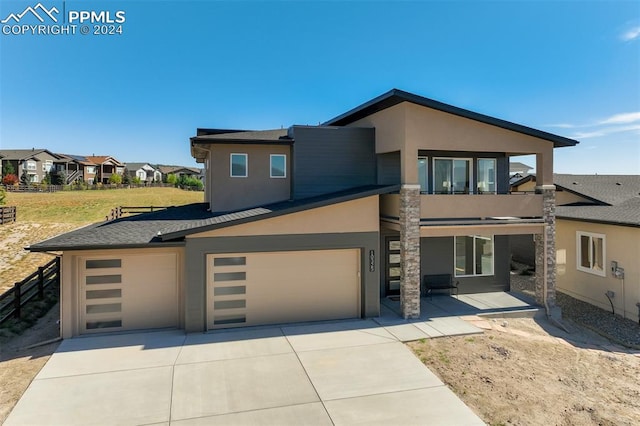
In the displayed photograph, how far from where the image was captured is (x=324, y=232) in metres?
10.7

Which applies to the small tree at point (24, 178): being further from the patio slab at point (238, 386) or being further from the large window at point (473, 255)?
the large window at point (473, 255)

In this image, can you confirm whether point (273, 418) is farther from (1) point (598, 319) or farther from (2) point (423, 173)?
(1) point (598, 319)

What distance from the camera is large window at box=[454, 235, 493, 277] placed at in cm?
1395

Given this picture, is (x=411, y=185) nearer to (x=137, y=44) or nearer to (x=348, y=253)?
(x=348, y=253)

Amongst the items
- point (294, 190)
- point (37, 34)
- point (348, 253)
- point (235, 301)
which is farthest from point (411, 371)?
point (37, 34)

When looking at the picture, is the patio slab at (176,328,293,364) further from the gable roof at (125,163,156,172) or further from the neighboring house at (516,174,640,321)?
the gable roof at (125,163,156,172)

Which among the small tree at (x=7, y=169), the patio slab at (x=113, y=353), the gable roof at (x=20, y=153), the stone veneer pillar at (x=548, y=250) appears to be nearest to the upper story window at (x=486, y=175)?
the stone veneer pillar at (x=548, y=250)

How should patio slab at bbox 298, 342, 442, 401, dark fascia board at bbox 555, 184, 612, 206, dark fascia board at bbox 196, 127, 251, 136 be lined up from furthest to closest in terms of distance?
dark fascia board at bbox 555, 184, 612, 206
dark fascia board at bbox 196, 127, 251, 136
patio slab at bbox 298, 342, 442, 401

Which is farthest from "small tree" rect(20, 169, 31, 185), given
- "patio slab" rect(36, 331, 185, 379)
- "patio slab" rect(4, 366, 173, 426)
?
"patio slab" rect(4, 366, 173, 426)

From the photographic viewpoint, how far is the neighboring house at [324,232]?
9.69 m

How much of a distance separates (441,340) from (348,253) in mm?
3515

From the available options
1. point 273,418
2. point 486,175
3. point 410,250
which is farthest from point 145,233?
point 486,175

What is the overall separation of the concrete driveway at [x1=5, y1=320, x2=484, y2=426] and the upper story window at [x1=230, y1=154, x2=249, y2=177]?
6.14 meters

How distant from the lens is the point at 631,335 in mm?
11258
